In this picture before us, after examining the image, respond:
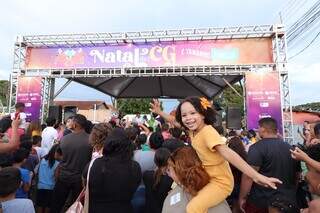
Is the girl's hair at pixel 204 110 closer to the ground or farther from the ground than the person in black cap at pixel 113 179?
farther from the ground

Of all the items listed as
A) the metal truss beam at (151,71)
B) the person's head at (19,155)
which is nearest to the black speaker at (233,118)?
the metal truss beam at (151,71)

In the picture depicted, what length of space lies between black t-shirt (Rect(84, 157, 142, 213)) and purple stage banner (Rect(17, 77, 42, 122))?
1044 cm

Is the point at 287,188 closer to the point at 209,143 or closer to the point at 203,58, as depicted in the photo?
the point at 209,143

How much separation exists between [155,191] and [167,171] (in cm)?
51

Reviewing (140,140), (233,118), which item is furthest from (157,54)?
(140,140)

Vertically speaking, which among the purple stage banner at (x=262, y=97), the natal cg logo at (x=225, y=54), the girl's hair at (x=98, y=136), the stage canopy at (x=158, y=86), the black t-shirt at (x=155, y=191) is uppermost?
the natal cg logo at (x=225, y=54)

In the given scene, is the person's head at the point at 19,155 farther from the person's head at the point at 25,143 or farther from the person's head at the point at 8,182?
the person's head at the point at 8,182

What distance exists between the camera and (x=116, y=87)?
17656mm

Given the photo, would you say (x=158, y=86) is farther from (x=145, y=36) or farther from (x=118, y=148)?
(x=118, y=148)

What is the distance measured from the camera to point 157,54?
39.8 feet

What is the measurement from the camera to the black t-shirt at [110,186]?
2.88 meters

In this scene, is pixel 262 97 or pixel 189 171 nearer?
pixel 189 171

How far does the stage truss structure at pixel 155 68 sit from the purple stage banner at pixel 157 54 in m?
0.15

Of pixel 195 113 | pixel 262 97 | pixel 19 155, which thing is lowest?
pixel 19 155
